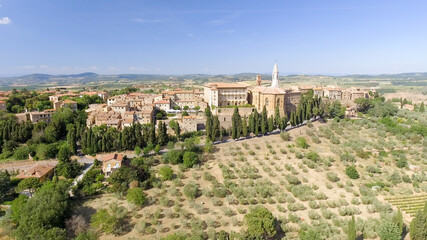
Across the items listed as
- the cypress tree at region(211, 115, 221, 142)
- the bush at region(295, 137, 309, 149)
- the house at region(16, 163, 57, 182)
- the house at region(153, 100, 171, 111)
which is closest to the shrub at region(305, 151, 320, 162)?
the bush at region(295, 137, 309, 149)

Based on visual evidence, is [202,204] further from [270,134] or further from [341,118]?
[341,118]

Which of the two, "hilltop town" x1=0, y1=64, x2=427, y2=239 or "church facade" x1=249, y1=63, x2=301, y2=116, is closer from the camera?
"hilltop town" x1=0, y1=64, x2=427, y2=239

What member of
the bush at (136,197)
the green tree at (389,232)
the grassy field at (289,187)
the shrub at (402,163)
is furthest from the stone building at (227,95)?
the green tree at (389,232)

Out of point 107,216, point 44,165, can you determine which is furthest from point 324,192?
point 44,165

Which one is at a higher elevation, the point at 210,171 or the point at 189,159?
the point at 189,159

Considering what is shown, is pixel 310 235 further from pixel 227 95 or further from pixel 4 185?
pixel 227 95

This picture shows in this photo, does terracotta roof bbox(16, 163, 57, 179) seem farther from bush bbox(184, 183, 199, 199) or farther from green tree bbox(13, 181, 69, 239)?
bush bbox(184, 183, 199, 199)

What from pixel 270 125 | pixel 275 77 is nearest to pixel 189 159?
pixel 270 125
